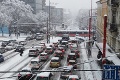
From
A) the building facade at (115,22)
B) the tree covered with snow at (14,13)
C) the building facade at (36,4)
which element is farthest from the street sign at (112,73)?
the building facade at (36,4)

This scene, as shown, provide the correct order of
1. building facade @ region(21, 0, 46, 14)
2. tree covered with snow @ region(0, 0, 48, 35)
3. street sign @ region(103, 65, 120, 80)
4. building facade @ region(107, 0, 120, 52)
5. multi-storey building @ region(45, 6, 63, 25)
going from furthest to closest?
multi-storey building @ region(45, 6, 63, 25), building facade @ region(21, 0, 46, 14), tree covered with snow @ region(0, 0, 48, 35), building facade @ region(107, 0, 120, 52), street sign @ region(103, 65, 120, 80)

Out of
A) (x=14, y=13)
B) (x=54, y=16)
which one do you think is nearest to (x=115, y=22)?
(x=14, y=13)

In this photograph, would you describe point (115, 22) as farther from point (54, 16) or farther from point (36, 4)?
point (54, 16)

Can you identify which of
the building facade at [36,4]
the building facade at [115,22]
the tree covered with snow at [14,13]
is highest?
the building facade at [36,4]

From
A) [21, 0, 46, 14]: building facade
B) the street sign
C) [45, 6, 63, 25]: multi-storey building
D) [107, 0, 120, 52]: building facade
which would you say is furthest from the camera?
[45, 6, 63, 25]: multi-storey building

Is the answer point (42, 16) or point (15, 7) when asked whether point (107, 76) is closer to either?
point (15, 7)

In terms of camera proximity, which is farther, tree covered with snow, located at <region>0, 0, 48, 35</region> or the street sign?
tree covered with snow, located at <region>0, 0, 48, 35</region>

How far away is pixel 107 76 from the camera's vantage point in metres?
11.9

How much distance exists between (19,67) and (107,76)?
25.5 m

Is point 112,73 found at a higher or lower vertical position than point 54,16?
lower

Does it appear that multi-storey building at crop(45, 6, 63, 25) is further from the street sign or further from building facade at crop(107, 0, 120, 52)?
the street sign

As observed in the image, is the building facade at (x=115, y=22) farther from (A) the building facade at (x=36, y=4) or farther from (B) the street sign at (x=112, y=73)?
(A) the building facade at (x=36, y=4)

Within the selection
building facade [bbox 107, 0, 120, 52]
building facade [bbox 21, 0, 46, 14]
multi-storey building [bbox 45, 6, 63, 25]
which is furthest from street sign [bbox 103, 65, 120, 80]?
multi-storey building [bbox 45, 6, 63, 25]

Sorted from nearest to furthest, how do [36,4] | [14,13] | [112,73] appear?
[112,73]
[14,13]
[36,4]
